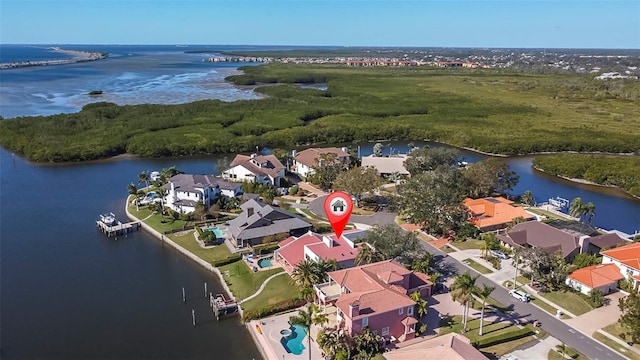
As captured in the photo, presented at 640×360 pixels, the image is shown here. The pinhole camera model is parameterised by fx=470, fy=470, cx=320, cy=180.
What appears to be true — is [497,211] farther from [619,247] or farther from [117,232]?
[117,232]

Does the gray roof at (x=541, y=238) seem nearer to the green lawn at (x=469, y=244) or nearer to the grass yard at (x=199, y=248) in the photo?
the green lawn at (x=469, y=244)

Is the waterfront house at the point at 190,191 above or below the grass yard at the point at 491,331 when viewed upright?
above

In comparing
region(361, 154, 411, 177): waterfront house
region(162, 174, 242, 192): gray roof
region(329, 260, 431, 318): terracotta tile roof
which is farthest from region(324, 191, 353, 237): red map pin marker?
region(361, 154, 411, 177): waterfront house

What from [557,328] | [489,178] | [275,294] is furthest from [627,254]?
[275,294]

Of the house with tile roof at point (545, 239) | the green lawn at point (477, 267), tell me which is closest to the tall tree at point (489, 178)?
the house with tile roof at point (545, 239)

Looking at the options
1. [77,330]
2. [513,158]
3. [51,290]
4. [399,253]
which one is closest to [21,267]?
[51,290]

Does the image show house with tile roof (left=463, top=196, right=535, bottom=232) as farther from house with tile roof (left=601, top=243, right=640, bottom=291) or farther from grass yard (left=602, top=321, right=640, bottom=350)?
grass yard (left=602, top=321, right=640, bottom=350)
